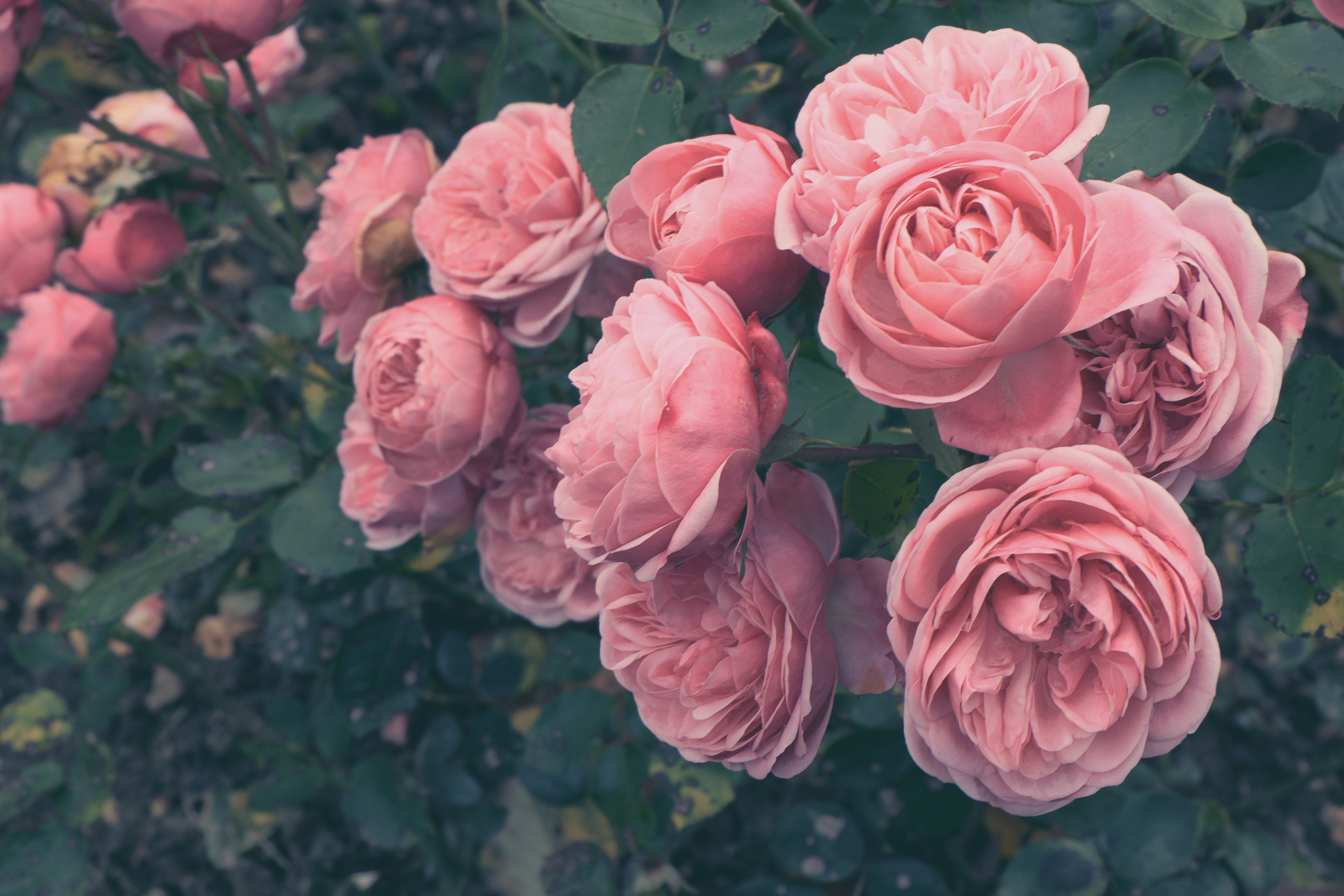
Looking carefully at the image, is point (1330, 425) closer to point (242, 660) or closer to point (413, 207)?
point (413, 207)

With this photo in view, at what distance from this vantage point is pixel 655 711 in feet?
2.32

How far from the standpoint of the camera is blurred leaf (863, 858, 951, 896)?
1.16m

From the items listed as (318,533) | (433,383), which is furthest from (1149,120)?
(318,533)

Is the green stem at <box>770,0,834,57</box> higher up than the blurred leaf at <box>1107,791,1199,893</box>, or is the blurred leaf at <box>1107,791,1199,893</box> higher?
the green stem at <box>770,0,834,57</box>

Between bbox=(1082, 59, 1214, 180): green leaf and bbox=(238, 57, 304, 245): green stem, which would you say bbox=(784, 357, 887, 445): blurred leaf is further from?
bbox=(238, 57, 304, 245): green stem

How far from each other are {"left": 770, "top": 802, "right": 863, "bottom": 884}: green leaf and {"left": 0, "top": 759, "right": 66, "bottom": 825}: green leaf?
3.81 ft

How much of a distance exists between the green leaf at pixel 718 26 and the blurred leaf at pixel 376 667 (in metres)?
0.93

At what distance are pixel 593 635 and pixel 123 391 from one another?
101 centimetres

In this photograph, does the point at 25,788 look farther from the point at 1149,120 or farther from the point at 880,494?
the point at 1149,120

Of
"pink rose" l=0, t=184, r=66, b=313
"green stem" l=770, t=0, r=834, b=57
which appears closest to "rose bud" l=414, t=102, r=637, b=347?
"green stem" l=770, t=0, r=834, b=57

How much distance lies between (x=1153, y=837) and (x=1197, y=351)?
0.85 meters

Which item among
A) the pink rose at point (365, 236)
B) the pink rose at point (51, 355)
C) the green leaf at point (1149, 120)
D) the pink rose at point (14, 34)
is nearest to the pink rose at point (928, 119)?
the green leaf at point (1149, 120)

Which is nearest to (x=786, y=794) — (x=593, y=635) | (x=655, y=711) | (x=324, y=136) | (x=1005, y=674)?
(x=593, y=635)

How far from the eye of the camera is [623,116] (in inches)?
33.2
